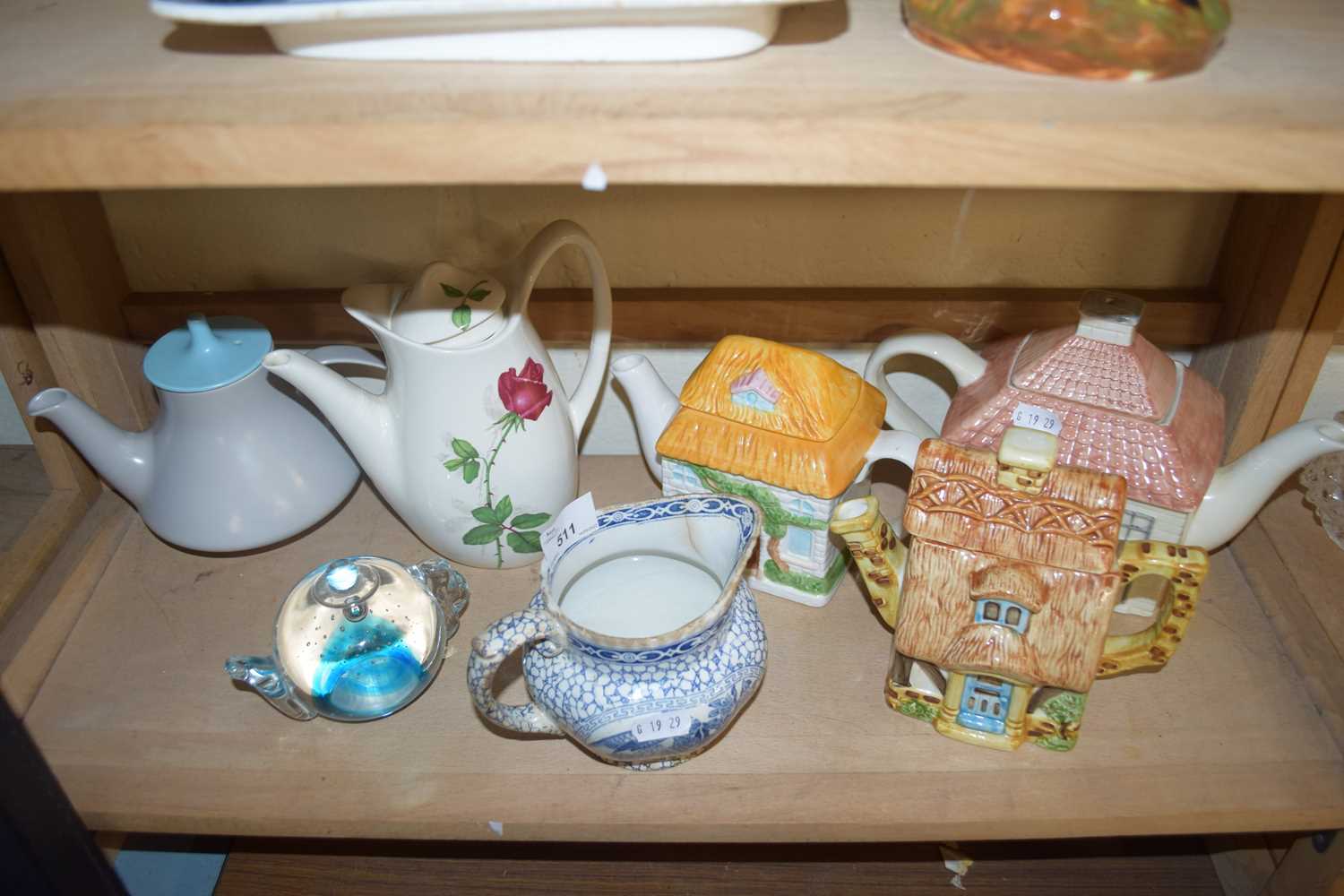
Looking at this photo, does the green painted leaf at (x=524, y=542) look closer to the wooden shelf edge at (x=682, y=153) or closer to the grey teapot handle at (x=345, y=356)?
the grey teapot handle at (x=345, y=356)

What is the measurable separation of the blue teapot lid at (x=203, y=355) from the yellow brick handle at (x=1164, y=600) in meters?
0.62

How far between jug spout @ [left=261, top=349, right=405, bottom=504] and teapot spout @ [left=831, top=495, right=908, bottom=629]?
0.33 m

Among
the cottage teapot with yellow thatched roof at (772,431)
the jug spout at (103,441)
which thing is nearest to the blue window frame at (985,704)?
the cottage teapot with yellow thatched roof at (772,431)

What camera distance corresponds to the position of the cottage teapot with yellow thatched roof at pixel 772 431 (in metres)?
0.70

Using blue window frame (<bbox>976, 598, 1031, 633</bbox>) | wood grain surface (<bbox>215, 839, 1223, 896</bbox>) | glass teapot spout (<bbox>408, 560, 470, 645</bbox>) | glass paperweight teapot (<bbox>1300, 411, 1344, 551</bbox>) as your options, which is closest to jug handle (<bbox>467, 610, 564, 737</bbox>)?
glass teapot spout (<bbox>408, 560, 470, 645</bbox>)

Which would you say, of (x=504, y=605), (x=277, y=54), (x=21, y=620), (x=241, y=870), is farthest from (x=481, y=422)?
(x=241, y=870)

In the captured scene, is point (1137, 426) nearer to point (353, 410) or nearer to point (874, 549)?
point (874, 549)

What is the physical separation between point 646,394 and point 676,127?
341mm

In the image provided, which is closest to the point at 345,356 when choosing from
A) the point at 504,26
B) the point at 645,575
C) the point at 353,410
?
the point at 353,410

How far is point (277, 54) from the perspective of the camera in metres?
0.49

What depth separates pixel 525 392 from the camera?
0.72 metres

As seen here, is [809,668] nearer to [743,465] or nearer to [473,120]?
[743,465]

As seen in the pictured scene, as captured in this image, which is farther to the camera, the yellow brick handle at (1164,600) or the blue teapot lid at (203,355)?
the blue teapot lid at (203,355)

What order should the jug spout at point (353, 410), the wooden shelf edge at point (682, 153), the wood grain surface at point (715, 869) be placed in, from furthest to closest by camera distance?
the wood grain surface at point (715, 869) → the jug spout at point (353, 410) → the wooden shelf edge at point (682, 153)
